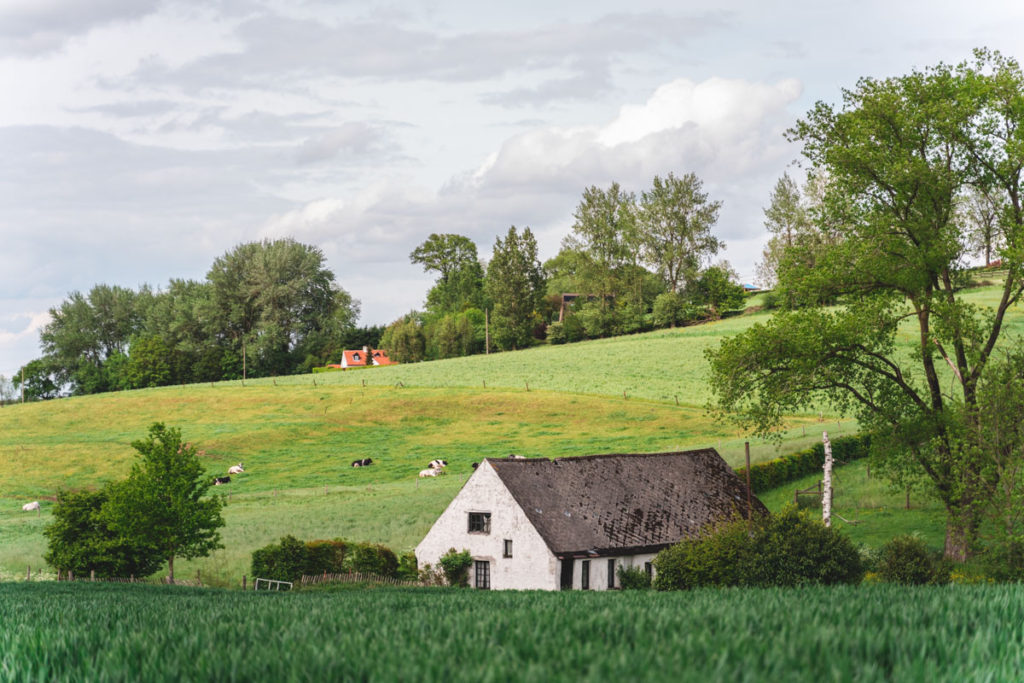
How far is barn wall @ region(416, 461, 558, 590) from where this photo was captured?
135ft

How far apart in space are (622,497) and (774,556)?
16303 mm

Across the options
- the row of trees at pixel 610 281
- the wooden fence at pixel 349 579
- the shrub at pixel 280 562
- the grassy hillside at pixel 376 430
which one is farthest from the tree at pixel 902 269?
the row of trees at pixel 610 281

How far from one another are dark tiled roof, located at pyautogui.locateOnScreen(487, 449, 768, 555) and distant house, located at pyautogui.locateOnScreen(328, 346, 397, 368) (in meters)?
86.6

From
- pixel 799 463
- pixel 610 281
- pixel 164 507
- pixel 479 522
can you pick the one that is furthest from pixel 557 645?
pixel 610 281

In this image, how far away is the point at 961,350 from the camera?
34906 mm

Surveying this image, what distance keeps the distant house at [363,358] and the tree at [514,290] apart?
18.2 metres

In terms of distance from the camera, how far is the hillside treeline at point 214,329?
127125 mm

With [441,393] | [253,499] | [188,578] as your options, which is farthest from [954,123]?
[441,393]

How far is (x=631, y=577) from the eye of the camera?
4094 centimetres

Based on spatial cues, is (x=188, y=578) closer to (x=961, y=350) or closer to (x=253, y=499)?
(x=253, y=499)

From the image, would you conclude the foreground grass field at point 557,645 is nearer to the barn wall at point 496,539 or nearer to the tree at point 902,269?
the tree at point 902,269

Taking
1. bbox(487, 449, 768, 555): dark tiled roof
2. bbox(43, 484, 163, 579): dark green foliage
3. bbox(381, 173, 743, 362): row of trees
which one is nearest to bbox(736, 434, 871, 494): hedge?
bbox(487, 449, 768, 555): dark tiled roof

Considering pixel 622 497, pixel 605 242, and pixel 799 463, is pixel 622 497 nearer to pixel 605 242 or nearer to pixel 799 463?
pixel 799 463

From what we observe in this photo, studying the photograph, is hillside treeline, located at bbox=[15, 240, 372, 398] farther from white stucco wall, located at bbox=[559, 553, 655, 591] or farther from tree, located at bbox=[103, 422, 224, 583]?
white stucco wall, located at bbox=[559, 553, 655, 591]
